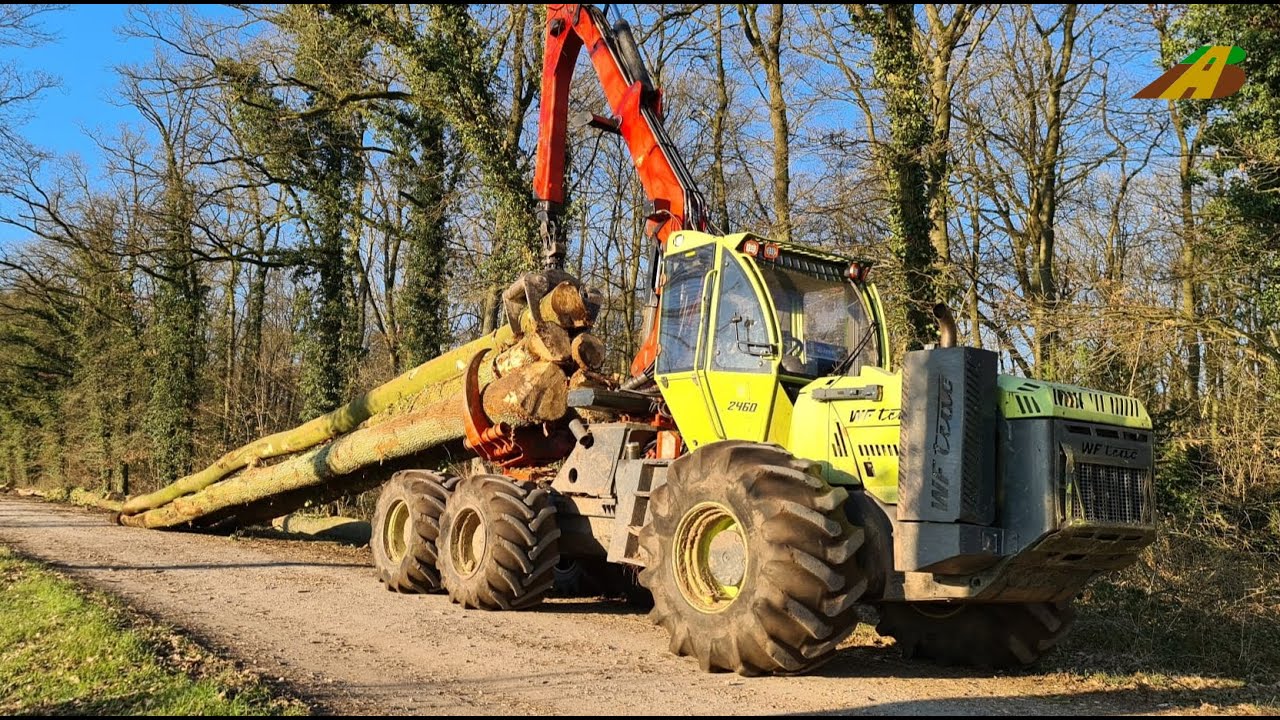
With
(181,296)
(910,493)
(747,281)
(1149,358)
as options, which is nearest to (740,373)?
(747,281)

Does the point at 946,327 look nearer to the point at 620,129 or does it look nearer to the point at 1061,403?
the point at 1061,403

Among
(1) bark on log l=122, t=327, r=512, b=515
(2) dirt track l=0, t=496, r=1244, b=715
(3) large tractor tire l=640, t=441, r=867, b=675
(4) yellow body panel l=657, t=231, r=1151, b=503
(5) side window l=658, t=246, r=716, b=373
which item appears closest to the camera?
(2) dirt track l=0, t=496, r=1244, b=715

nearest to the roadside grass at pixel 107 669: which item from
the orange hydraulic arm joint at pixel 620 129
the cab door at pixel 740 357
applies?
the cab door at pixel 740 357

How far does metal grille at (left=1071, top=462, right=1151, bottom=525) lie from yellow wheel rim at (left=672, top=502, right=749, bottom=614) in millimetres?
2150

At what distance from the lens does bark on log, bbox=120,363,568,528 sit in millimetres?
10820

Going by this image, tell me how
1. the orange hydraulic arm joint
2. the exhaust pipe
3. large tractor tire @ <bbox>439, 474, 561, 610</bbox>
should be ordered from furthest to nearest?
1. the orange hydraulic arm joint
2. large tractor tire @ <bbox>439, 474, 561, 610</bbox>
3. the exhaust pipe

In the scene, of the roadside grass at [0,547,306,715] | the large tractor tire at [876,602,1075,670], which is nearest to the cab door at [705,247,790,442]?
the large tractor tire at [876,602,1075,670]

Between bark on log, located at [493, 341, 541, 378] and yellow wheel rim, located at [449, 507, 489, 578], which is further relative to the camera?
bark on log, located at [493, 341, 541, 378]

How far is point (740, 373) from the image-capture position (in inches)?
310

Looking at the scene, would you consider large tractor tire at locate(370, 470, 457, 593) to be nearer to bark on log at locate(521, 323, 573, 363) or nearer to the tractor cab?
bark on log at locate(521, 323, 573, 363)

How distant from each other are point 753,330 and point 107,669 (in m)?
4.90

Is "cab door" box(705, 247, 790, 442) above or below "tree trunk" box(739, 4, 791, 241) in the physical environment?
below

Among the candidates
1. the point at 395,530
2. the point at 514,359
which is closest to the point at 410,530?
the point at 395,530

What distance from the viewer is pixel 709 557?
713 cm
